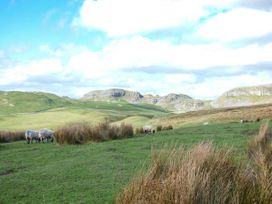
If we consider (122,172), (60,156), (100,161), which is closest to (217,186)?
(122,172)

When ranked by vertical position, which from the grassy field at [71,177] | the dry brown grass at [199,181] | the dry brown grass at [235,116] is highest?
the dry brown grass at [235,116]

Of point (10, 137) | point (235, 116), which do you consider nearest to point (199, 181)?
point (10, 137)

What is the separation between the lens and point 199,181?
467cm

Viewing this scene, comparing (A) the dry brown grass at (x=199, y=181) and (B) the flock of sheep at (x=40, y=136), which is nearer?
(A) the dry brown grass at (x=199, y=181)

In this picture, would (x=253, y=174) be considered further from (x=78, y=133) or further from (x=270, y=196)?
(x=78, y=133)

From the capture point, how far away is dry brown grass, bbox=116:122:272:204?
4.50 m

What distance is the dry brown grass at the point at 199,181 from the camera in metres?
4.50

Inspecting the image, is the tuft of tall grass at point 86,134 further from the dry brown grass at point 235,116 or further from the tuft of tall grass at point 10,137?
the dry brown grass at point 235,116

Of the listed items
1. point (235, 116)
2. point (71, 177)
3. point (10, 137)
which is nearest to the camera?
point (71, 177)

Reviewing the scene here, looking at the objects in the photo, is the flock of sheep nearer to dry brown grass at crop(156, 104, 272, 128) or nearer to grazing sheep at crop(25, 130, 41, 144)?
grazing sheep at crop(25, 130, 41, 144)

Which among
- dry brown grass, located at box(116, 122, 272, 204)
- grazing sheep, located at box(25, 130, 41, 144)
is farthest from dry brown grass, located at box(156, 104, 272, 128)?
dry brown grass, located at box(116, 122, 272, 204)

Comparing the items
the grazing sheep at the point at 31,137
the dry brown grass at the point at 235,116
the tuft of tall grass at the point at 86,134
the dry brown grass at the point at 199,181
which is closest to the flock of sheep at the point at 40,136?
the grazing sheep at the point at 31,137

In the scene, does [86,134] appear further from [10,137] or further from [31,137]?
[10,137]

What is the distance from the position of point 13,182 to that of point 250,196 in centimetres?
533
